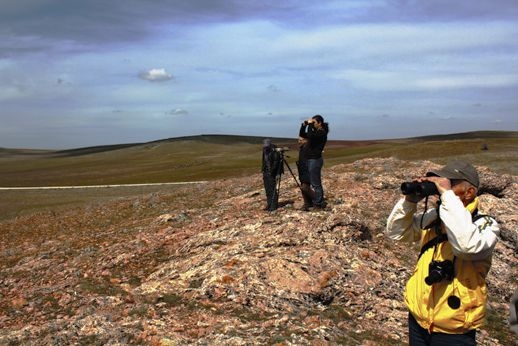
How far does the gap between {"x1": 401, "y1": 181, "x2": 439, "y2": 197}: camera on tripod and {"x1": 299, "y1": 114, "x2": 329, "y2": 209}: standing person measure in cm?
958

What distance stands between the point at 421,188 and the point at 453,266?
3.16 ft

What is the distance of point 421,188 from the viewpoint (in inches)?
224

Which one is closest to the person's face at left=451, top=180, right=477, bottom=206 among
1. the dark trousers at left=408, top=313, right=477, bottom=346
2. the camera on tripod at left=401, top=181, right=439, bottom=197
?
the camera on tripod at left=401, top=181, right=439, bottom=197

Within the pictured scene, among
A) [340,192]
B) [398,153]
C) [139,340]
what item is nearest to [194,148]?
[398,153]

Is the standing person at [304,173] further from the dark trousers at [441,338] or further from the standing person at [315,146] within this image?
the dark trousers at [441,338]

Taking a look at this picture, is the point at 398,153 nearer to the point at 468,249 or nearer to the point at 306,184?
the point at 306,184

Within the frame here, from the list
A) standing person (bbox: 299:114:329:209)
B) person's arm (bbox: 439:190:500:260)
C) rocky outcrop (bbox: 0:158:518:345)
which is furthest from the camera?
standing person (bbox: 299:114:329:209)

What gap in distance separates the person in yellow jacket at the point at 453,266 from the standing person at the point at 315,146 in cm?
966

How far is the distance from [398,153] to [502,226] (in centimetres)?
4414

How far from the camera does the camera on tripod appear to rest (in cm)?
559

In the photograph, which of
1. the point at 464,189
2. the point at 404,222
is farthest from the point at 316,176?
the point at 464,189

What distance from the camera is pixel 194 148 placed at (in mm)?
181000

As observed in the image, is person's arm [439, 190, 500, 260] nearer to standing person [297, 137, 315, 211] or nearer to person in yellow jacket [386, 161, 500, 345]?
person in yellow jacket [386, 161, 500, 345]

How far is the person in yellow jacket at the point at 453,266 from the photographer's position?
516 centimetres
